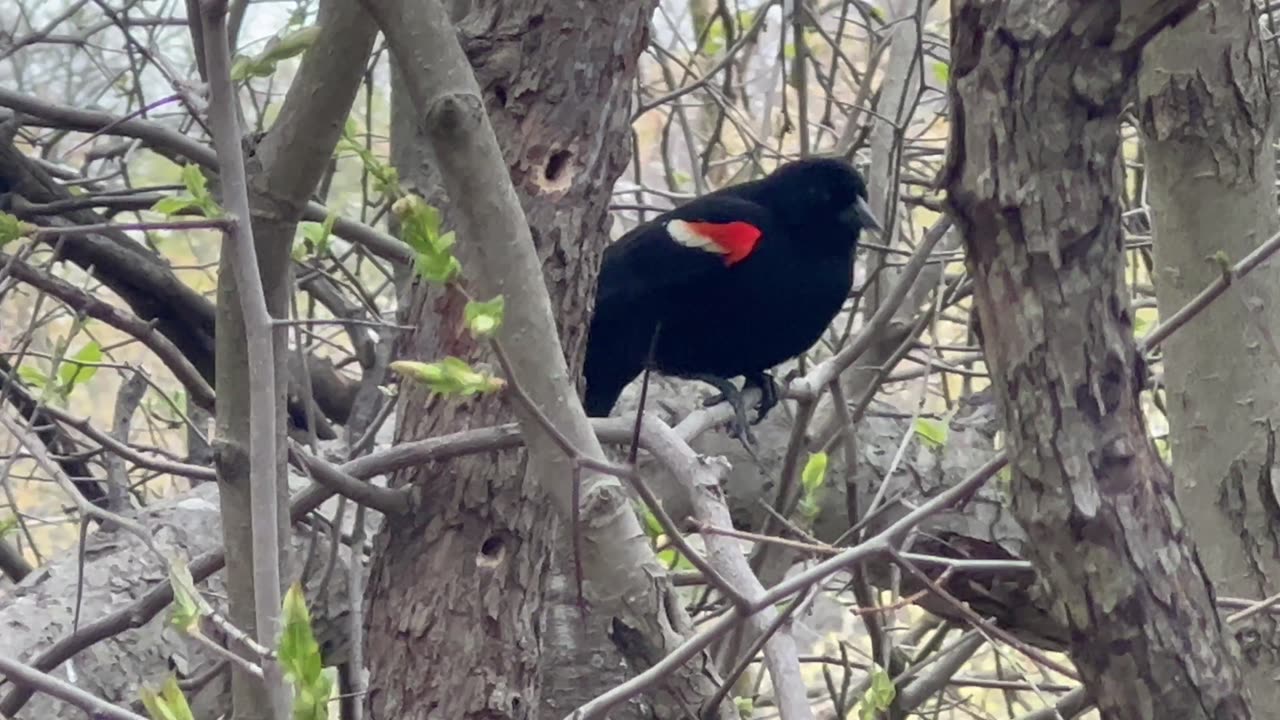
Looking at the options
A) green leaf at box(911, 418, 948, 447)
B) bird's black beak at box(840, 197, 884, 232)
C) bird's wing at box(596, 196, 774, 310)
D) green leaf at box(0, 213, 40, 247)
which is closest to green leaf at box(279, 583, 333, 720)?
green leaf at box(0, 213, 40, 247)

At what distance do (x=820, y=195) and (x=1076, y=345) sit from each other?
7.51ft

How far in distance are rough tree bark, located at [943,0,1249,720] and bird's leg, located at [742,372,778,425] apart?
1.97m

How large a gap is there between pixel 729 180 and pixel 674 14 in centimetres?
56

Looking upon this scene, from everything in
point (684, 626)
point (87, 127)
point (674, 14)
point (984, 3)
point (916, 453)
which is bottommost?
point (684, 626)

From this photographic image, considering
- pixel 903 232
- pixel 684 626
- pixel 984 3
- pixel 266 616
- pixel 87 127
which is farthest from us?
pixel 903 232

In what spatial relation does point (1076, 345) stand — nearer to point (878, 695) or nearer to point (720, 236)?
point (878, 695)

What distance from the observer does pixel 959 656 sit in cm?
259

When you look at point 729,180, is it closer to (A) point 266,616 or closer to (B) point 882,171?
(B) point 882,171

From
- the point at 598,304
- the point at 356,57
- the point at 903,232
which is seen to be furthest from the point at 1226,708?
the point at 903,232

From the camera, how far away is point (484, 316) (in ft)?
3.42

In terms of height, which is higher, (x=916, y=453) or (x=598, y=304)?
(x=598, y=304)

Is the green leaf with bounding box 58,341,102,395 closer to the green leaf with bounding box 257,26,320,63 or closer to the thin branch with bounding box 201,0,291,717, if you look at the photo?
the green leaf with bounding box 257,26,320,63

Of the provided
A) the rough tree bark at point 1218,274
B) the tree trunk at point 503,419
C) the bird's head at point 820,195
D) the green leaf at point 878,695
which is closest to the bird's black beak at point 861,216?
the bird's head at point 820,195

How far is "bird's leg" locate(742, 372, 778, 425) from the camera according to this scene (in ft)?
10.7
